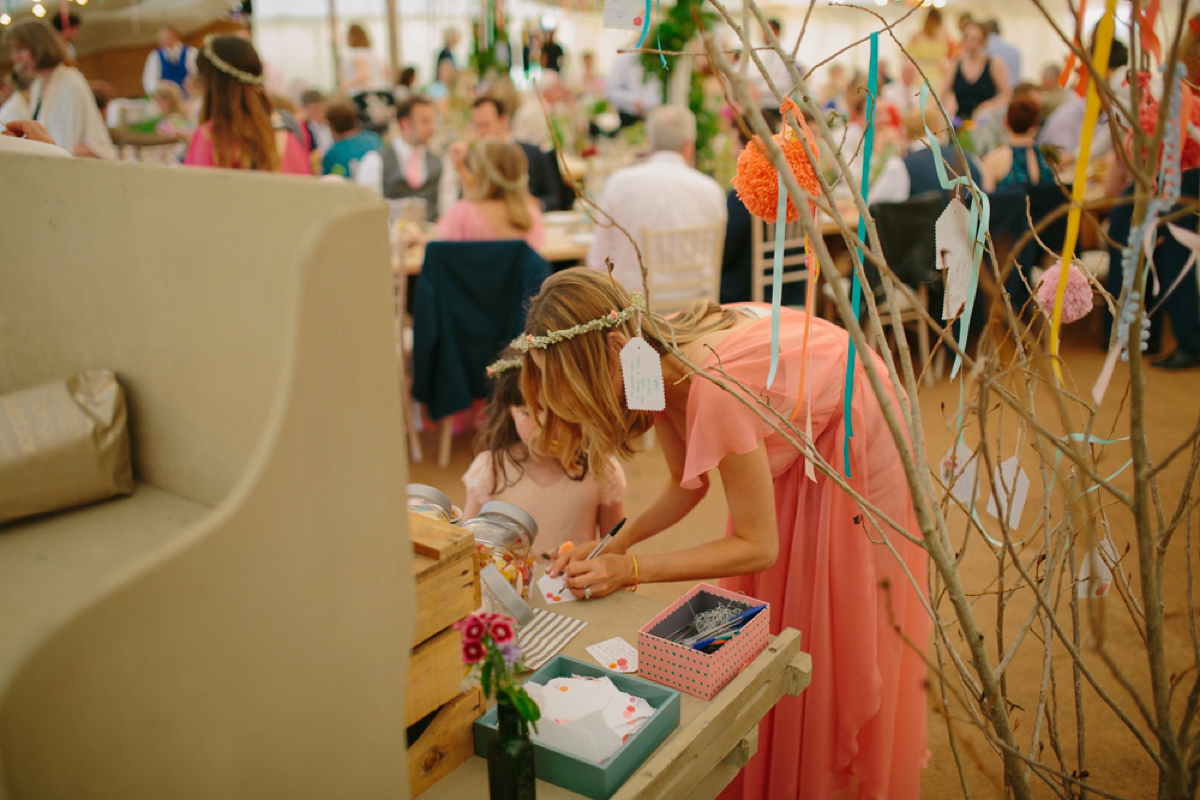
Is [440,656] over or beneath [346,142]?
beneath

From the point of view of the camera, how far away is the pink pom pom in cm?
108

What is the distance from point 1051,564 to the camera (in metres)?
0.86

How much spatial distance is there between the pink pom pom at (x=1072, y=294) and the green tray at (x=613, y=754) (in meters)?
0.66

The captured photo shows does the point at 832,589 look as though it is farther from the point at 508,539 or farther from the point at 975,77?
the point at 975,77

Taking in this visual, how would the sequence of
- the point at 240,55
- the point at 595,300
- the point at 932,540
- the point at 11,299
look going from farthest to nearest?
1. the point at 240,55
2. the point at 595,300
3. the point at 11,299
4. the point at 932,540

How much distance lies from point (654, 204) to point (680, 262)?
0.27 m

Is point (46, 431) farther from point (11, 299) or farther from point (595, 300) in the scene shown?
point (595, 300)

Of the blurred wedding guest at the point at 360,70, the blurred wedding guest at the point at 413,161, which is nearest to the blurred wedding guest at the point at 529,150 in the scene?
the blurred wedding guest at the point at 413,161

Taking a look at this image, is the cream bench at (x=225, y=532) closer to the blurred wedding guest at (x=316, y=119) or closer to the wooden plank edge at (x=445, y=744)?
the wooden plank edge at (x=445, y=744)

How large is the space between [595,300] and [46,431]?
0.77 metres

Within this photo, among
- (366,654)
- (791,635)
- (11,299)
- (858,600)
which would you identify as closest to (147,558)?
(366,654)

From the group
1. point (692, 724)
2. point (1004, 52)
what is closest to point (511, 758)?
point (692, 724)

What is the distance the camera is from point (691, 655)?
1.07 metres

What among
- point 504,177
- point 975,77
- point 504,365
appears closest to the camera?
point 504,365
